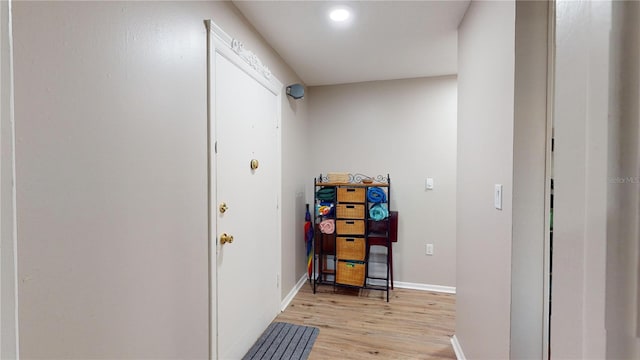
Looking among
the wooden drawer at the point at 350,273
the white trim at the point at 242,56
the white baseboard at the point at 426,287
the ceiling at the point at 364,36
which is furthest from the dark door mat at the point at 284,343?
the ceiling at the point at 364,36

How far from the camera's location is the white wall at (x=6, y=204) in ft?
1.08

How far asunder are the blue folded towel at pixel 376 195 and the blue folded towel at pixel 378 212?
0.06 meters

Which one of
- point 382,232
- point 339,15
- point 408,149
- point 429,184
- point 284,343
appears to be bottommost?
point 284,343

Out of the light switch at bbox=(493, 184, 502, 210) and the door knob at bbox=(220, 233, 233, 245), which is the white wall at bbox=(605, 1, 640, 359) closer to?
the light switch at bbox=(493, 184, 502, 210)

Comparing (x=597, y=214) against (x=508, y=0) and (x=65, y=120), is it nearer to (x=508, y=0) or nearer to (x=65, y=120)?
(x=65, y=120)

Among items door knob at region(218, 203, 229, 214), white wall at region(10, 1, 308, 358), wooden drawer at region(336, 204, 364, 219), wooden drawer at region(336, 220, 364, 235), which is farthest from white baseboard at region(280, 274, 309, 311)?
door knob at region(218, 203, 229, 214)

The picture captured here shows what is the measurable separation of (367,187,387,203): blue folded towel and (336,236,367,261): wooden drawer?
0.42 meters

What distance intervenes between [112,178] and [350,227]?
224 centimetres

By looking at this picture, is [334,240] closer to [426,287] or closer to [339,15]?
[426,287]

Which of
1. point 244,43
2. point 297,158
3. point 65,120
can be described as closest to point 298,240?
point 297,158

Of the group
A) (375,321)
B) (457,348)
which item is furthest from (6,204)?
(375,321)

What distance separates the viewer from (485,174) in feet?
4.99

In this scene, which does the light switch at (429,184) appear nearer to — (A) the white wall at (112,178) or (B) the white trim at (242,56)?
(B) the white trim at (242,56)

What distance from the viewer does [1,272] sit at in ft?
1.07
